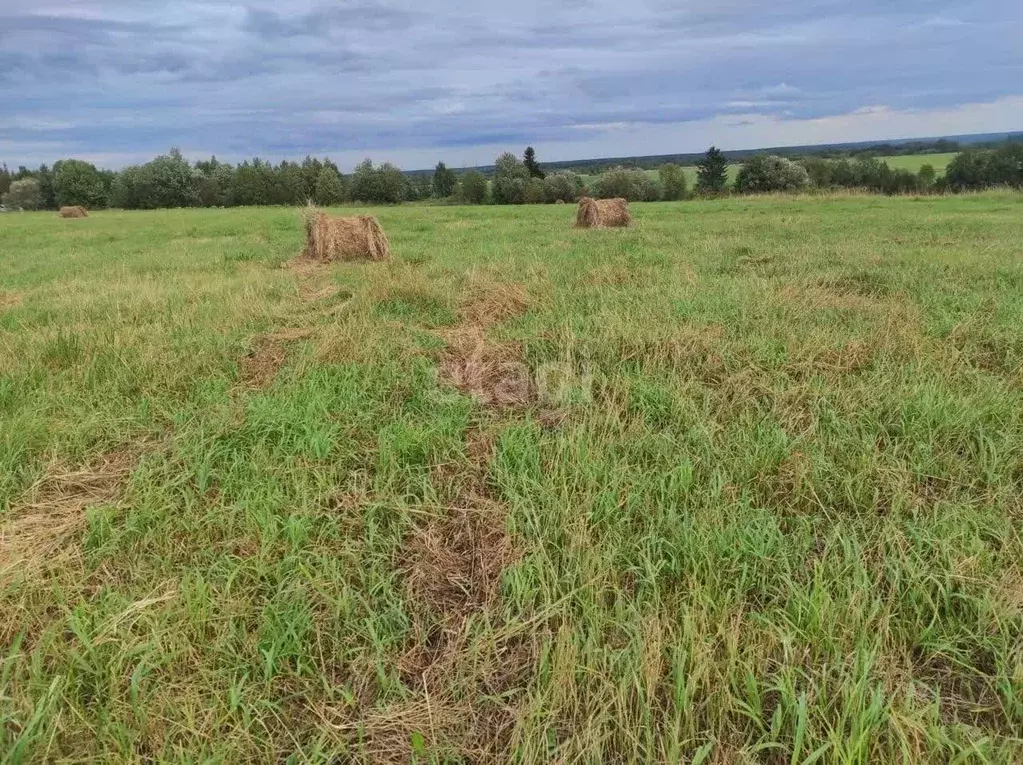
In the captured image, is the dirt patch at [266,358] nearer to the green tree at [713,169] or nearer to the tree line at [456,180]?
the tree line at [456,180]

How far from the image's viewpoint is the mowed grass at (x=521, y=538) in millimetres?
1864

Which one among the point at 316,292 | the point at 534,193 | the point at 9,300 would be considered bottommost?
the point at 316,292

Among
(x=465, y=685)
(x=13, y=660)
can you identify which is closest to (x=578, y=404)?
(x=465, y=685)

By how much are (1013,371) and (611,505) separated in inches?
135

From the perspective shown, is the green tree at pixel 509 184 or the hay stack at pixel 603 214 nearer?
the hay stack at pixel 603 214

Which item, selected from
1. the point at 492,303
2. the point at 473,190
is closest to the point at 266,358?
the point at 492,303

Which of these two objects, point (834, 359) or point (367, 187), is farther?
point (367, 187)

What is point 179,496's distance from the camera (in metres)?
2.97

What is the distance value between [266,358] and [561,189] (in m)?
42.4

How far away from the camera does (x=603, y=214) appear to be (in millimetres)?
15805

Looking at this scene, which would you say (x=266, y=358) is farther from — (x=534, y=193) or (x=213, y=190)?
(x=213, y=190)

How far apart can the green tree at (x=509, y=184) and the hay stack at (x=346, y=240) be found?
115 ft

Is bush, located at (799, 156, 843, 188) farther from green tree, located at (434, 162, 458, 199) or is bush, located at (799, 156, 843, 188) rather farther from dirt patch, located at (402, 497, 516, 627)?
dirt patch, located at (402, 497, 516, 627)

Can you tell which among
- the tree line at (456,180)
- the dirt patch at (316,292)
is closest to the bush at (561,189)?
the tree line at (456,180)
